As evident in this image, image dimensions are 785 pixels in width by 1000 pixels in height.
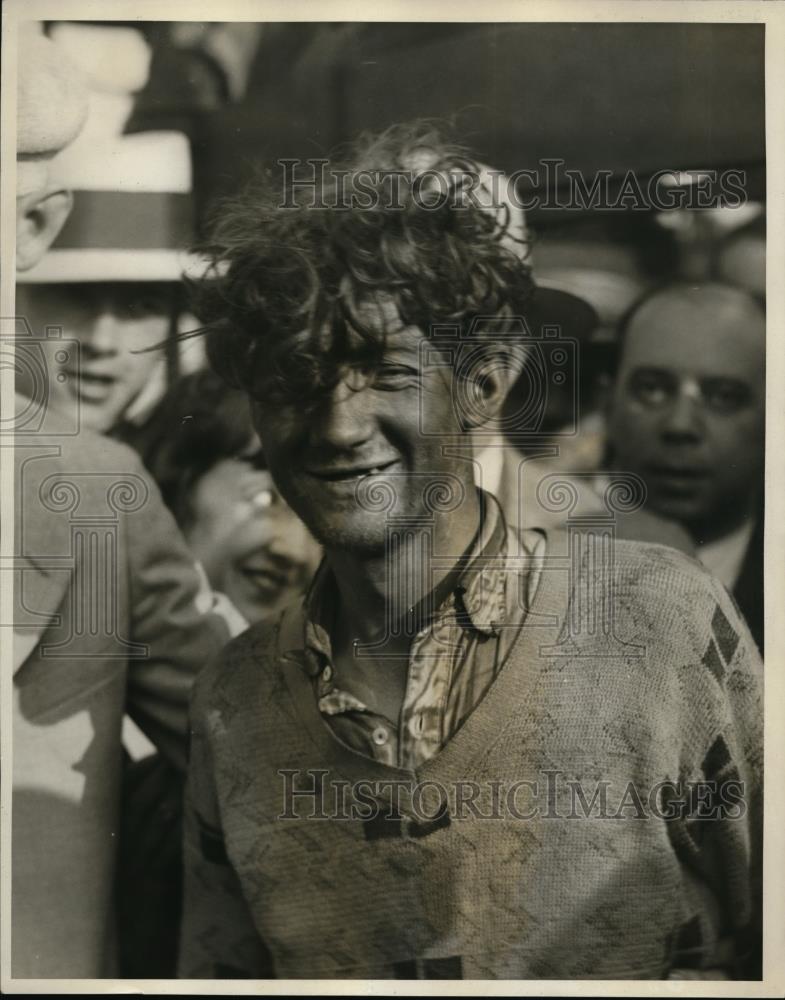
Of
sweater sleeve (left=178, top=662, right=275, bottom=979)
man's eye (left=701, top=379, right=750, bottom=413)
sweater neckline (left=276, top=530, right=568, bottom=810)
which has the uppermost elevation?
man's eye (left=701, top=379, right=750, bottom=413)

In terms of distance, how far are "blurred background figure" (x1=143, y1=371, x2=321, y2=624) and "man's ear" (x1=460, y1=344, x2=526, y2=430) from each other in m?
0.45

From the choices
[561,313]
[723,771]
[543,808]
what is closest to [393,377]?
[561,313]

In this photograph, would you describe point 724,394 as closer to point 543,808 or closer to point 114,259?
point 543,808

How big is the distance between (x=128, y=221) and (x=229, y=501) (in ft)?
2.17

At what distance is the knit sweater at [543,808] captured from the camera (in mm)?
2361

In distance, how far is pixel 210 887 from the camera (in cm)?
246

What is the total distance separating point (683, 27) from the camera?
245cm

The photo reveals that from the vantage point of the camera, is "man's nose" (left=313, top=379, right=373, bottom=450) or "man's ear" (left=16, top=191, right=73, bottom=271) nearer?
"man's nose" (left=313, top=379, right=373, bottom=450)

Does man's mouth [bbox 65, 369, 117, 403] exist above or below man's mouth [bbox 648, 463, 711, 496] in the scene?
above

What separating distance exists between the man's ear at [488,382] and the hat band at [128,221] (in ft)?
2.27

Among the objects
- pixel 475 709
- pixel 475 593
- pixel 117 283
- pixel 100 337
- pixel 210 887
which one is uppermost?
pixel 117 283

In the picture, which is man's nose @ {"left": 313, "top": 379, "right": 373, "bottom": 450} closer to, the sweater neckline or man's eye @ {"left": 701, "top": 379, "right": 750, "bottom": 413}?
the sweater neckline

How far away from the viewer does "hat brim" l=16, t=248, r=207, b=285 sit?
243 centimetres

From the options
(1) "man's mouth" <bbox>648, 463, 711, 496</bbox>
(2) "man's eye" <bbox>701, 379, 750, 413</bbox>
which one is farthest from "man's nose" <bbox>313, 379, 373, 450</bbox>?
(2) "man's eye" <bbox>701, 379, 750, 413</bbox>
